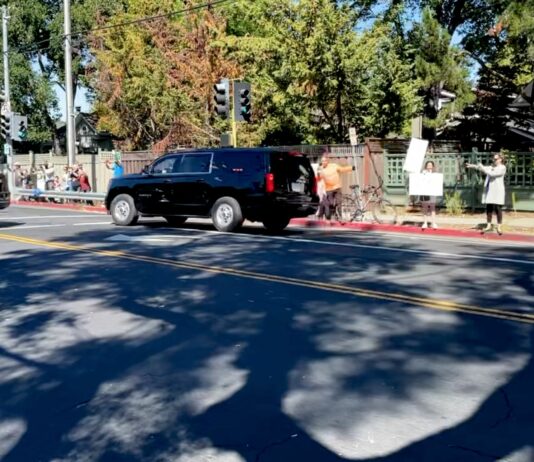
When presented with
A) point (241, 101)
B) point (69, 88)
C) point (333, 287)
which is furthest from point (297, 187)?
point (69, 88)

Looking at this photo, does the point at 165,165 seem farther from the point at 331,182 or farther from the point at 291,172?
the point at 331,182

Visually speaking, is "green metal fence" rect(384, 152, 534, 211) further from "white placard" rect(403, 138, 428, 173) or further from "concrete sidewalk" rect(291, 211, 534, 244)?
"white placard" rect(403, 138, 428, 173)

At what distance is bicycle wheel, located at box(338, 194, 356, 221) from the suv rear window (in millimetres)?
2840

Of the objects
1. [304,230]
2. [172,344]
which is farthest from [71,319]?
[304,230]

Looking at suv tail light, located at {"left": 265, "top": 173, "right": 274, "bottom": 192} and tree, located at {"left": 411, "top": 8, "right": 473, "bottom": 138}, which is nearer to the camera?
suv tail light, located at {"left": 265, "top": 173, "right": 274, "bottom": 192}

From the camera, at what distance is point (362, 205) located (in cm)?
1862

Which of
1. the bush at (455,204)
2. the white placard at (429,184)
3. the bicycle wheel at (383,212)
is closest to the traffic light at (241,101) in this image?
the bicycle wheel at (383,212)

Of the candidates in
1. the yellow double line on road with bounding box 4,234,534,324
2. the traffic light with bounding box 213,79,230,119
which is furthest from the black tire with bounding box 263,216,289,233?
the traffic light with bounding box 213,79,230,119

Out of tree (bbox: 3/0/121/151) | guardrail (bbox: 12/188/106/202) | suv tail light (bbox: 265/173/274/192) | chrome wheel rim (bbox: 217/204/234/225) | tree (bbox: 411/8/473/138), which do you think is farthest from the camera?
tree (bbox: 3/0/121/151)

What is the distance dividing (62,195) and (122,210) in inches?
416

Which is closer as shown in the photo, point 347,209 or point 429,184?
point 429,184

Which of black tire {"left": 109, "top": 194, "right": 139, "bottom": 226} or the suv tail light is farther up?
the suv tail light

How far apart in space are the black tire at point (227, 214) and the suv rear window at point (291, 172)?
3.37 ft

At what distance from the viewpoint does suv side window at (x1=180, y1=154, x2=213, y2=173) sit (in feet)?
51.1
